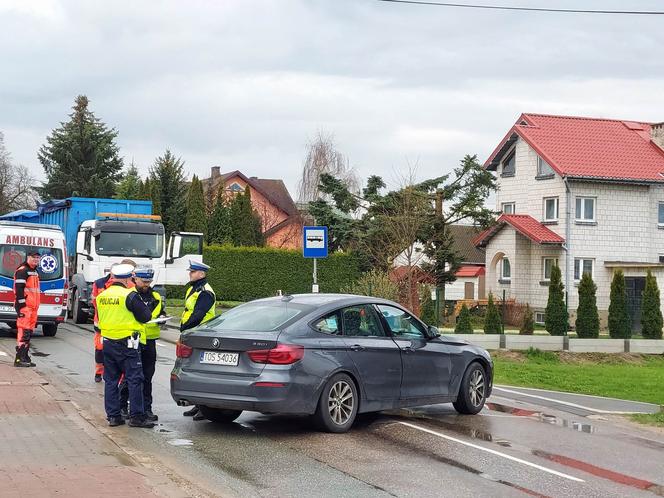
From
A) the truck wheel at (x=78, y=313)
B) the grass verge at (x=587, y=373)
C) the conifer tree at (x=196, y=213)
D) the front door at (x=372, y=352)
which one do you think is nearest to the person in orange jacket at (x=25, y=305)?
the front door at (x=372, y=352)

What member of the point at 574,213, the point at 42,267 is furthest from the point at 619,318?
the point at 42,267

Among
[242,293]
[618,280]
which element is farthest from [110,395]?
[242,293]

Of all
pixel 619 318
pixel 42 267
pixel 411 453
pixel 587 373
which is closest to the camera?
pixel 411 453

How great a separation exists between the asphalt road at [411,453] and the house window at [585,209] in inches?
1293

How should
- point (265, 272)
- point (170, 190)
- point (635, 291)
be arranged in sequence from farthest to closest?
point (170, 190) → point (265, 272) → point (635, 291)

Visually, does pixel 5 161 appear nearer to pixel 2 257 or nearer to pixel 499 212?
pixel 499 212

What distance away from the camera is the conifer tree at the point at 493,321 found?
29.7 m

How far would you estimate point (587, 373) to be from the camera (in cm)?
2459

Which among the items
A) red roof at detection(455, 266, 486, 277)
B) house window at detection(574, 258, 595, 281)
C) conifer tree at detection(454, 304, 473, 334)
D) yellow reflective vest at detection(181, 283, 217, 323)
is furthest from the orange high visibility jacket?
red roof at detection(455, 266, 486, 277)

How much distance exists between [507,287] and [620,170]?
7.52 metres

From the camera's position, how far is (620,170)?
4569 centimetres

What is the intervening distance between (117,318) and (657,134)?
43255 millimetres

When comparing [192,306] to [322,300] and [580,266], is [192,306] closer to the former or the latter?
[322,300]

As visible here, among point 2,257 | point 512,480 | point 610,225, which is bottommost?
point 512,480
